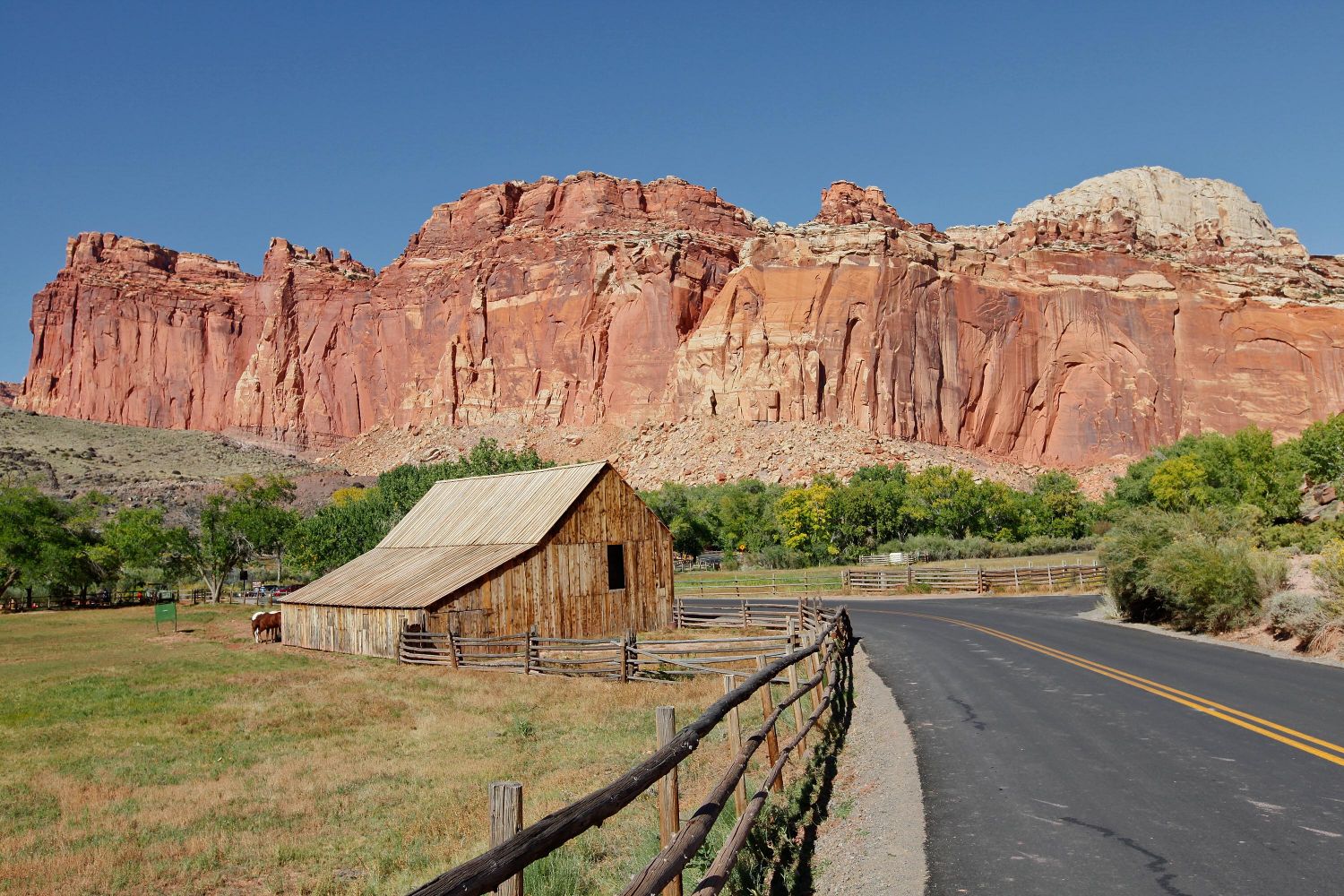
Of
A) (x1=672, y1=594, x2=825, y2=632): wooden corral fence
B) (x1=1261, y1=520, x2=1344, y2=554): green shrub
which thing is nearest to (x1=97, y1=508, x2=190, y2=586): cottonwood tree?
(x1=672, y1=594, x2=825, y2=632): wooden corral fence

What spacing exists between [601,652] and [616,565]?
6.00 metres

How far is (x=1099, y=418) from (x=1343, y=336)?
87.4 ft

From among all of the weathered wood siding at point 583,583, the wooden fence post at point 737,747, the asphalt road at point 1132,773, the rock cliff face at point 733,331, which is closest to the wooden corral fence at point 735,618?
the weathered wood siding at point 583,583

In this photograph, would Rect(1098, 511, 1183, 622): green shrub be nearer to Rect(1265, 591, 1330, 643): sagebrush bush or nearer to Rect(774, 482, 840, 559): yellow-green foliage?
Rect(1265, 591, 1330, 643): sagebrush bush

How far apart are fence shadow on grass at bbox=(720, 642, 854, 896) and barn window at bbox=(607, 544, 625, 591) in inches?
675

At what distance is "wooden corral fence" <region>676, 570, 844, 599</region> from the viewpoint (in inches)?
1746

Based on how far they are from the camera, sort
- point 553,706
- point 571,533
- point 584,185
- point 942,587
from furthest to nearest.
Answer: point 584,185, point 942,587, point 571,533, point 553,706

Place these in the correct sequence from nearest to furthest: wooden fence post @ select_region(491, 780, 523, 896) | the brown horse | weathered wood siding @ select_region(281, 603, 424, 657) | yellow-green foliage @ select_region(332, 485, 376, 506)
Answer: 1. wooden fence post @ select_region(491, 780, 523, 896)
2. weathered wood siding @ select_region(281, 603, 424, 657)
3. the brown horse
4. yellow-green foliage @ select_region(332, 485, 376, 506)

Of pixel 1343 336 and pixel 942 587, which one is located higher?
pixel 1343 336

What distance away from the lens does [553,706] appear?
16.3 metres

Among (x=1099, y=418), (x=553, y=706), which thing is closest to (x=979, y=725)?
(x=553, y=706)

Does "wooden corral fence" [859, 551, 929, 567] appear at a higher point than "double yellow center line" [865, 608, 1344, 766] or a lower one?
higher

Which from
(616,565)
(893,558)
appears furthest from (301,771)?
(893,558)

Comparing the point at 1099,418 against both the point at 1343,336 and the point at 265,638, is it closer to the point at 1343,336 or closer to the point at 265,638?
the point at 1343,336
